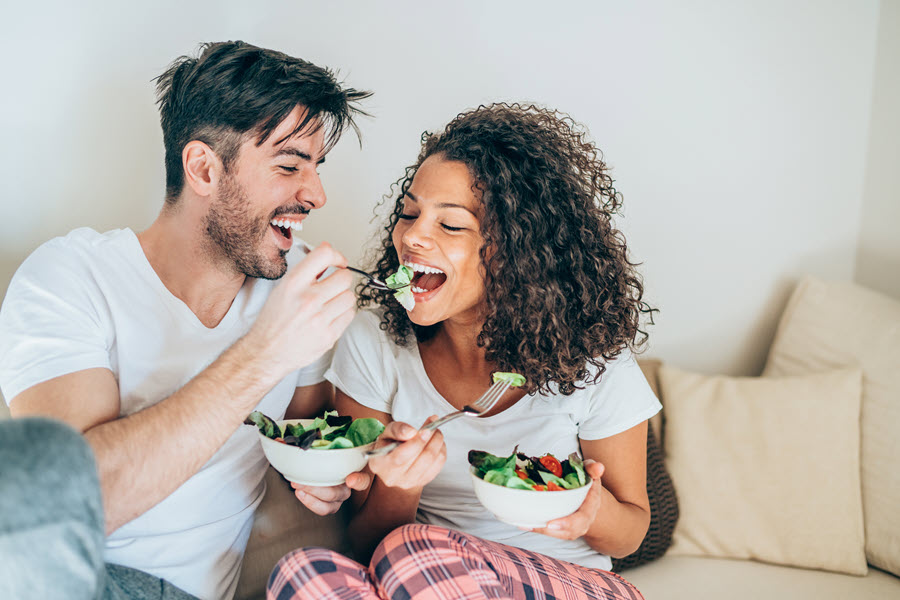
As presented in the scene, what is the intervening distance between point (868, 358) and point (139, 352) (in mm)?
1907

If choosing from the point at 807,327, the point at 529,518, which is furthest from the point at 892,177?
the point at 529,518

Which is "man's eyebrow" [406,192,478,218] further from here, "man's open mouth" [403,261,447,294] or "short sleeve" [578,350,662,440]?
"short sleeve" [578,350,662,440]

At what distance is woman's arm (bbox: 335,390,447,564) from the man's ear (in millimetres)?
554

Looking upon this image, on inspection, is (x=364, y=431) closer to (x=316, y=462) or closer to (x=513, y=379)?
(x=316, y=462)

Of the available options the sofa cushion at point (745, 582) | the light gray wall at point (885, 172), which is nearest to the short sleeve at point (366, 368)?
the sofa cushion at point (745, 582)

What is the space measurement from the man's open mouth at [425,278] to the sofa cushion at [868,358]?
130 centimetres

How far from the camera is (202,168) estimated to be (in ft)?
4.80

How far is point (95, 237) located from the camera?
139 cm

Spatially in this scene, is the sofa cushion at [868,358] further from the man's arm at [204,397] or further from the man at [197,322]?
the man's arm at [204,397]

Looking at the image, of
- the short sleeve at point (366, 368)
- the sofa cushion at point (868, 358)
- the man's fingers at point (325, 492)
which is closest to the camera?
the man's fingers at point (325, 492)

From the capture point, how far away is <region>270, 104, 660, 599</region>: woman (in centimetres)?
140

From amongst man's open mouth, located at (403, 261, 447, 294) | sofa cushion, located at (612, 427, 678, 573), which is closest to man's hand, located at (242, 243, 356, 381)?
man's open mouth, located at (403, 261, 447, 294)

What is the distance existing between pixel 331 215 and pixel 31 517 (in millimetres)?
1339

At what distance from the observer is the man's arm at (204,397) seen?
110 centimetres
